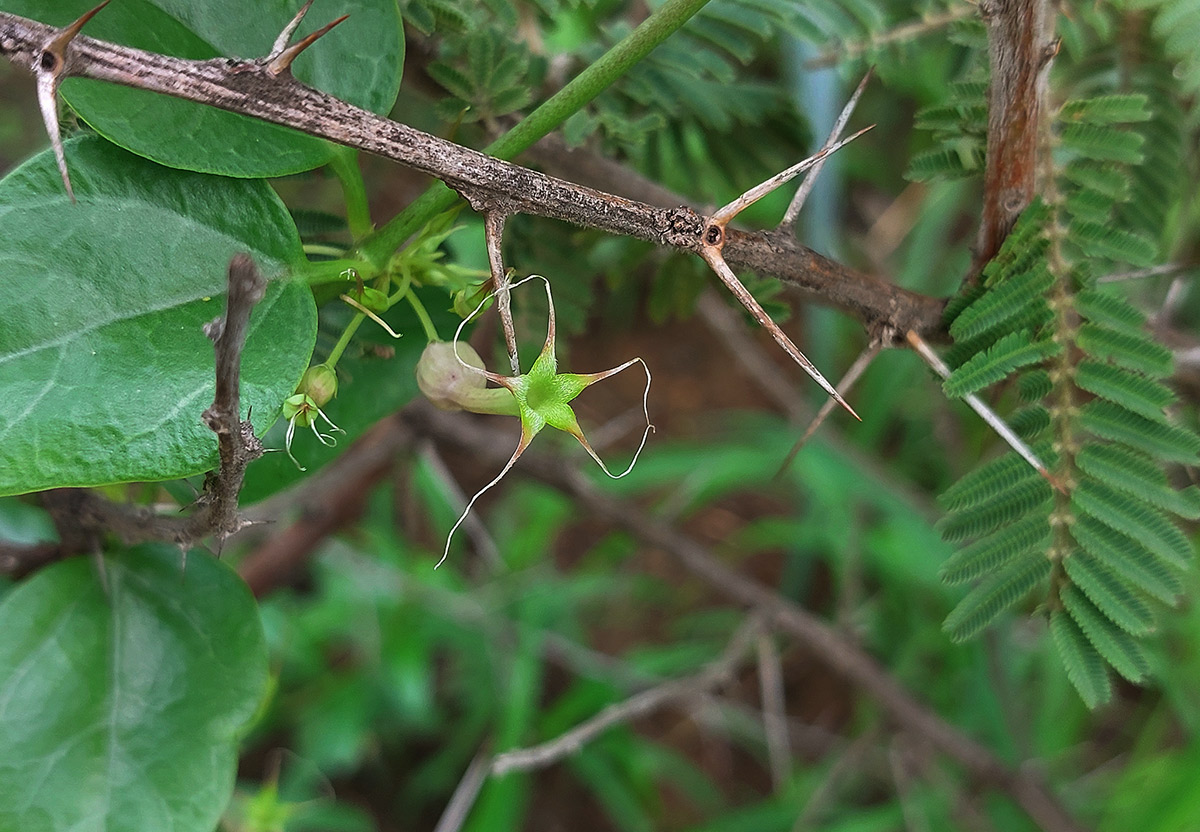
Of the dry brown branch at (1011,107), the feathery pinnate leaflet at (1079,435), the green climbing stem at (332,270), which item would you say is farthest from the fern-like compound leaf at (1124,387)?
the green climbing stem at (332,270)

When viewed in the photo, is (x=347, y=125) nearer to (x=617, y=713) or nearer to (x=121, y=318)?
(x=121, y=318)

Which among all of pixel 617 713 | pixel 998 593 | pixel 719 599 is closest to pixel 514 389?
pixel 998 593

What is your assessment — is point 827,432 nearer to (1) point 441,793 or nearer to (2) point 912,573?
(2) point 912,573

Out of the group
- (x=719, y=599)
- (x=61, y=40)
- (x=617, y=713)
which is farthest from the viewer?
(x=719, y=599)

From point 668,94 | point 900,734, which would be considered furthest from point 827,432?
point 668,94

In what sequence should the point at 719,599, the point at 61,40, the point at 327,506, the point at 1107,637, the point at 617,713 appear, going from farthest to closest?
the point at 719,599, the point at 327,506, the point at 617,713, the point at 1107,637, the point at 61,40
